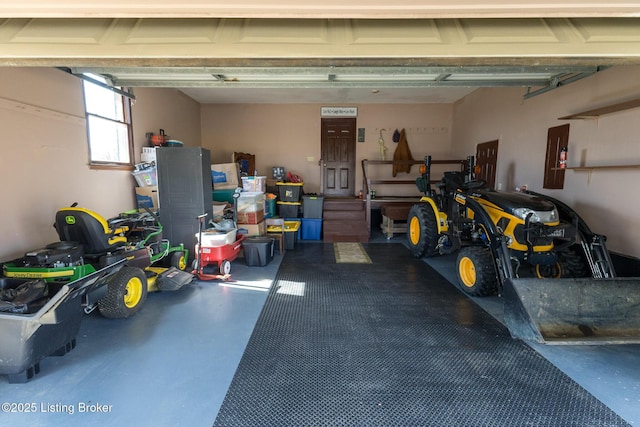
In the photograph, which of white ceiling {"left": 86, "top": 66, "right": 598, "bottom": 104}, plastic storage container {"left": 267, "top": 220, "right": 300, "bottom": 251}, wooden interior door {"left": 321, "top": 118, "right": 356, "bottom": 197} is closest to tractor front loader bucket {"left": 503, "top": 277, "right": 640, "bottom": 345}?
white ceiling {"left": 86, "top": 66, "right": 598, "bottom": 104}

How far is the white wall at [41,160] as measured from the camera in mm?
2912

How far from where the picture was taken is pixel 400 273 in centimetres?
435

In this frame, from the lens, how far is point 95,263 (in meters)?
2.89

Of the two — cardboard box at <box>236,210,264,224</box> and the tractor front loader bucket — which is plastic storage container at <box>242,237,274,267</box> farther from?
the tractor front loader bucket

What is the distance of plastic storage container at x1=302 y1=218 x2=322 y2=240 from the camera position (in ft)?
21.7

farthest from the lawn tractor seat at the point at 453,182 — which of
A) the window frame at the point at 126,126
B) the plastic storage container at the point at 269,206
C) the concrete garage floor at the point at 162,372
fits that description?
the window frame at the point at 126,126

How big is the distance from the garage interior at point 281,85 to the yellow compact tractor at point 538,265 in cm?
21

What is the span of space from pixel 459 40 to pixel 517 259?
2478 millimetres

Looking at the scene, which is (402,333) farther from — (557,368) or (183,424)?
(183,424)

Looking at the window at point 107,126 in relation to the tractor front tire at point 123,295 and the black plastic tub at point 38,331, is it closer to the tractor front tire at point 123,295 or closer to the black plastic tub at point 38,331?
the tractor front tire at point 123,295

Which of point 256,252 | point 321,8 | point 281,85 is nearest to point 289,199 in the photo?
point 256,252

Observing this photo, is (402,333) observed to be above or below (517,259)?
below

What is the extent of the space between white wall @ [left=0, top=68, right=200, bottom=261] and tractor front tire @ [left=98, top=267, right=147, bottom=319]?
44.8 inches

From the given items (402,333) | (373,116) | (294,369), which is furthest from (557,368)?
(373,116)
